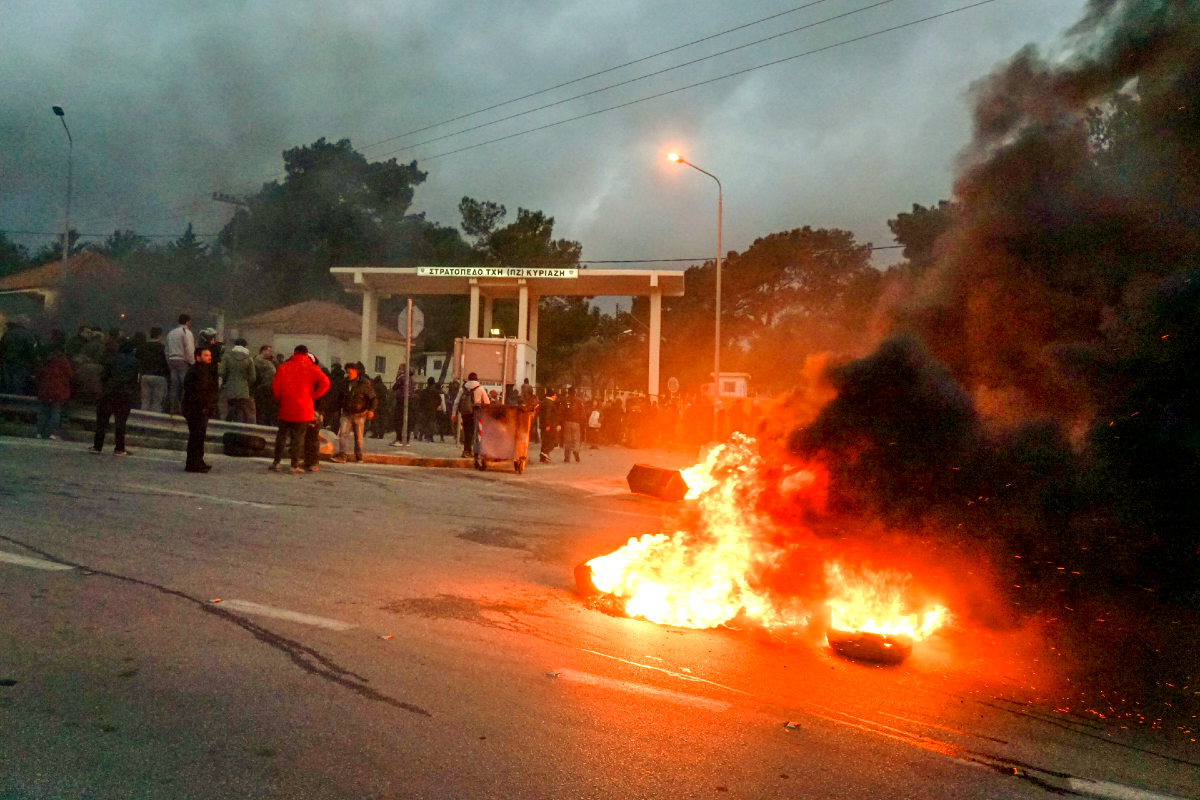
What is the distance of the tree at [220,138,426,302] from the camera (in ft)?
201

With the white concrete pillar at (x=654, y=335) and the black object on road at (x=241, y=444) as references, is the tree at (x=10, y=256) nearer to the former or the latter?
the white concrete pillar at (x=654, y=335)

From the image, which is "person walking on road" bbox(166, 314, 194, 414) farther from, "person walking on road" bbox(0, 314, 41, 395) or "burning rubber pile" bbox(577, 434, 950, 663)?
"burning rubber pile" bbox(577, 434, 950, 663)

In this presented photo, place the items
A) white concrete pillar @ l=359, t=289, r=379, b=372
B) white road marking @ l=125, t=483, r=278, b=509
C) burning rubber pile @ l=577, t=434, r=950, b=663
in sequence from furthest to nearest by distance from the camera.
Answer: white concrete pillar @ l=359, t=289, r=379, b=372
white road marking @ l=125, t=483, r=278, b=509
burning rubber pile @ l=577, t=434, r=950, b=663

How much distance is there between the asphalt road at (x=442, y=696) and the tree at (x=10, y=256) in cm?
6896

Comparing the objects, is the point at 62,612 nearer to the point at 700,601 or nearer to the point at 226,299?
the point at 700,601

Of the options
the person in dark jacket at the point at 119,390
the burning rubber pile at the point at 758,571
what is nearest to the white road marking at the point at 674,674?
the burning rubber pile at the point at 758,571

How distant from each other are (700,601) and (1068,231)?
4.24 metres

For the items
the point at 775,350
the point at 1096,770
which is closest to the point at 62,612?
the point at 1096,770

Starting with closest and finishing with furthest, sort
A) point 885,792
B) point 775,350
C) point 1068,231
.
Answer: point 885,792
point 1068,231
point 775,350

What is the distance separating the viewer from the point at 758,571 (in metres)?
5.83

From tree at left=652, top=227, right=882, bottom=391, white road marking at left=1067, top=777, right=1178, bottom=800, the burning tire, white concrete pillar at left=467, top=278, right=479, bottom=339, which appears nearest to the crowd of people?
the burning tire

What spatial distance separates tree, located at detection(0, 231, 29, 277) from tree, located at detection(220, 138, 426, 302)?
15.7m

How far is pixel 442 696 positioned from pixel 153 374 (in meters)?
13.6

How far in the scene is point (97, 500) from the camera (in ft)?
29.0
